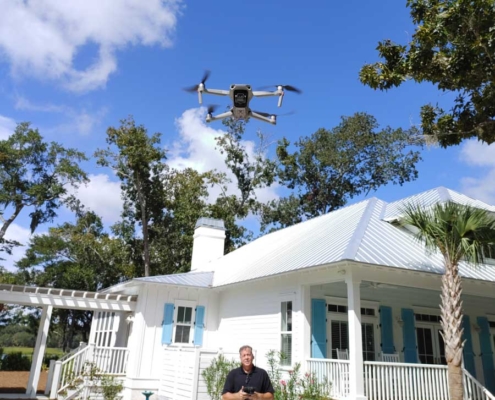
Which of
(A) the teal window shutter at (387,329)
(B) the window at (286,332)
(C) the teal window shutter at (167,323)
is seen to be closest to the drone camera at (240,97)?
(B) the window at (286,332)

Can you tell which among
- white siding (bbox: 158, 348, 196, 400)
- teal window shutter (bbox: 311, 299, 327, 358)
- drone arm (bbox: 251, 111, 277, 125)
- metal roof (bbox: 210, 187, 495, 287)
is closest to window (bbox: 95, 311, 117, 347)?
white siding (bbox: 158, 348, 196, 400)

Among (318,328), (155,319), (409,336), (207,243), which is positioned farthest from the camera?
(207,243)

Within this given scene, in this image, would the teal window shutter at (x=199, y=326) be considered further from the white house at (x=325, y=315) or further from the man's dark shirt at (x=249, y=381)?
the man's dark shirt at (x=249, y=381)

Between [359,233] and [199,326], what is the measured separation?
6.69 meters

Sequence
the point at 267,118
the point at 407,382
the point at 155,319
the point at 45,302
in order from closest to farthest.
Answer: the point at 267,118
the point at 407,382
the point at 45,302
the point at 155,319

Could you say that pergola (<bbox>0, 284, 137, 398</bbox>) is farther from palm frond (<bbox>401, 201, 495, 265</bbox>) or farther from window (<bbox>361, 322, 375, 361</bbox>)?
palm frond (<bbox>401, 201, 495, 265</bbox>)

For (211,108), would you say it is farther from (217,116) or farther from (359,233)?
(359,233)

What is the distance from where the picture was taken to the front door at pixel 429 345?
12.3 m

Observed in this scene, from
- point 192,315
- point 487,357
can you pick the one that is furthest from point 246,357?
point 487,357

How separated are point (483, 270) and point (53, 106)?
1241cm

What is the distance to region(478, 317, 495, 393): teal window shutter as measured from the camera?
1242 centimetres

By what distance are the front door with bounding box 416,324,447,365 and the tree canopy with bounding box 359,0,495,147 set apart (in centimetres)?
612

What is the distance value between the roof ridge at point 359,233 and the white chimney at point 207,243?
936cm

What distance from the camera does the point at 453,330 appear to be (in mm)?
7281
